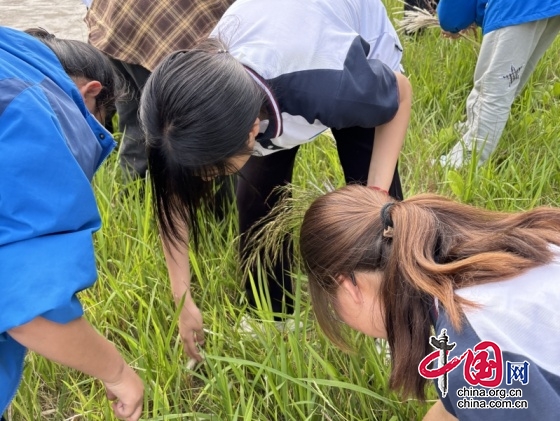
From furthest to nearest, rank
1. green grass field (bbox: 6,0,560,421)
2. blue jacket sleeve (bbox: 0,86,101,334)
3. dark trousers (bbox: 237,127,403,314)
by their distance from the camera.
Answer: dark trousers (bbox: 237,127,403,314) < green grass field (bbox: 6,0,560,421) < blue jacket sleeve (bbox: 0,86,101,334)

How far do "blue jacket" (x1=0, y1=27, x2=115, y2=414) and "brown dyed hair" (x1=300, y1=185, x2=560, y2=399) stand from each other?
41 cm

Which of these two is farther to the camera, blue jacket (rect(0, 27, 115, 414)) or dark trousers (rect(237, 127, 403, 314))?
dark trousers (rect(237, 127, 403, 314))

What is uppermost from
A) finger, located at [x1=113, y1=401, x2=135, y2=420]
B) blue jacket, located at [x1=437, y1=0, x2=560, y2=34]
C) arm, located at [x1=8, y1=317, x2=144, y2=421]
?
blue jacket, located at [x1=437, y1=0, x2=560, y2=34]

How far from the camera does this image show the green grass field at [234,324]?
4.55 ft

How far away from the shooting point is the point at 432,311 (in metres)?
0.96

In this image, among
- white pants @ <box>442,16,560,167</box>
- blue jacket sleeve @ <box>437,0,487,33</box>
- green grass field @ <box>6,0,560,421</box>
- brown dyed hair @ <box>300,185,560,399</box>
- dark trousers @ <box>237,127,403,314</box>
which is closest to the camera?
brown dyed hair @ <box>300,185,560,399</box>

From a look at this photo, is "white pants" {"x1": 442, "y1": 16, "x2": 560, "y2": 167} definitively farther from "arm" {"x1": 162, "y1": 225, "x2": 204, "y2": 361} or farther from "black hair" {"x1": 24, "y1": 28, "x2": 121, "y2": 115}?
"black hair" {"x1": 24, "y1": 28, "x2": 121, "y2": 115}

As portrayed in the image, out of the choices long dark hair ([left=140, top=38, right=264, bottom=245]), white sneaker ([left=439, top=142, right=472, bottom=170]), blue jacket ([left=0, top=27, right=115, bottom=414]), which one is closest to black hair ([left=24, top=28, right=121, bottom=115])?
long dark hair ([left=140, top=38, right=264, bottom=245])

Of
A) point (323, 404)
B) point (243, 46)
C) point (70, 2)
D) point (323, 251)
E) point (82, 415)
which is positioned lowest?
point (70, 2)

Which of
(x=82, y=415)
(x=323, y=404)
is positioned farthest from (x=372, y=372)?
(x=82, y=415)

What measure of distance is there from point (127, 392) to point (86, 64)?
647 mm

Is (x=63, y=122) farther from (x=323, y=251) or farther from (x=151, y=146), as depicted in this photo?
(x=323, y=251)

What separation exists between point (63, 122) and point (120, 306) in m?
0.94

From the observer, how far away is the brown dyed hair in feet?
3.06
